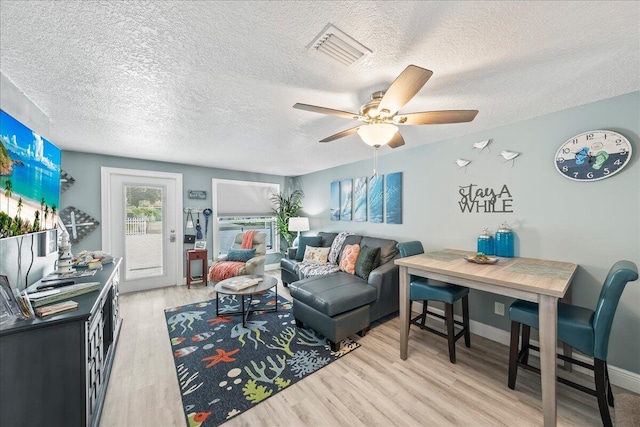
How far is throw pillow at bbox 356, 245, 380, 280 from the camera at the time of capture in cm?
309

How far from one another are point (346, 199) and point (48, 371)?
3871mm

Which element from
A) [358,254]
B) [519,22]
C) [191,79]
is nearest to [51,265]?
[191,79]

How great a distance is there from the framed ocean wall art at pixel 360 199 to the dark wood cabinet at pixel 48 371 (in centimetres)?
347

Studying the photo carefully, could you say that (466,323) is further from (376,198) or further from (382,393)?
(376,198)

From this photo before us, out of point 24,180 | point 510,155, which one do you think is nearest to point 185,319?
point 24,180

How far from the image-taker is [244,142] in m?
3.03

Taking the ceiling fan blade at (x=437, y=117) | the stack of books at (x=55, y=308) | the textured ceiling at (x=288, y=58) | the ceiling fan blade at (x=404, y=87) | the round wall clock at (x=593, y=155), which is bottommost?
the stack of books at (x=55, y=308)

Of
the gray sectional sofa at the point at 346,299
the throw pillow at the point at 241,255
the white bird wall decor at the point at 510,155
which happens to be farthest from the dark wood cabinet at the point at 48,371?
the white bird wall decor at the point at 510,155

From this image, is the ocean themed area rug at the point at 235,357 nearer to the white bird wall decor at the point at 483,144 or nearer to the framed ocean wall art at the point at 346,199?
the framed ocean wall art at the point at 346,199

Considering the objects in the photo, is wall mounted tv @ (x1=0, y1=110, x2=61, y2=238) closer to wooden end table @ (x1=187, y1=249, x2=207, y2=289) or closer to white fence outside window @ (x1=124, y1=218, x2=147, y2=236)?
white fence outside window @ (x1=124, y1=218, x2=147, y2=236)

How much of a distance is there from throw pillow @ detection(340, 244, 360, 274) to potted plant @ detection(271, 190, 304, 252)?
6.83ft

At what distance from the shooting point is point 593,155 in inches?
78.7

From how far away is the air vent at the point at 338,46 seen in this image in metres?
1.20

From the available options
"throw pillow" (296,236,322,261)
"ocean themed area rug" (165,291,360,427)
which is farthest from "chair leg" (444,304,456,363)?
"throw pillow" (296,236,322,261)
